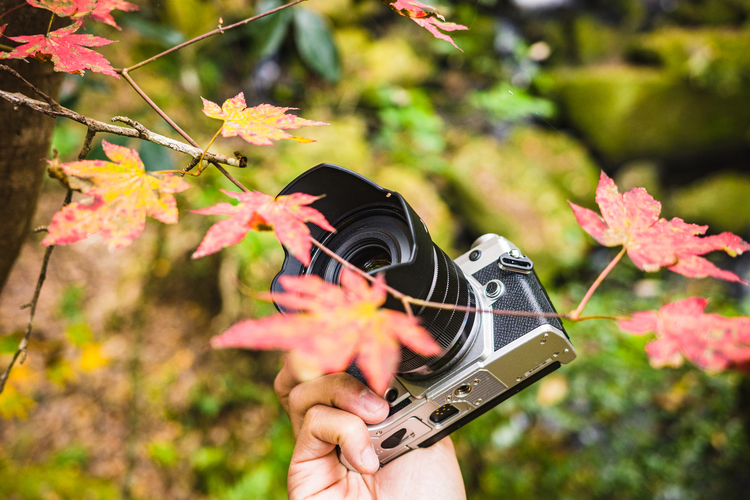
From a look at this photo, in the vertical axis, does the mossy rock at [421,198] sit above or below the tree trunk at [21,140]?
below

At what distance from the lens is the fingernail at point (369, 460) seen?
0.67 m

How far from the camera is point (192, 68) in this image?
198 centimetres

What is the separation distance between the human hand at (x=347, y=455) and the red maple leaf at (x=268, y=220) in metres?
0.40

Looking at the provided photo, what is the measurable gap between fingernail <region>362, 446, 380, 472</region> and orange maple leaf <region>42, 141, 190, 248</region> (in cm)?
49

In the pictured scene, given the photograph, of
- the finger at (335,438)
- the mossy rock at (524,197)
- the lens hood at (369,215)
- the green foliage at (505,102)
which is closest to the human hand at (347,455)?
the finger at (335,438)

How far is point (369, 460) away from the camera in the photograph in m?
0.67

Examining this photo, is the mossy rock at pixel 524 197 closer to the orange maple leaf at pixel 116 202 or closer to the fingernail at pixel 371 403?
the fingernail at pixel 371 403

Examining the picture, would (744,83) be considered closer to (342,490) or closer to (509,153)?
(509,153)

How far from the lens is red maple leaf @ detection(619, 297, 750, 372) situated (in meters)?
0.36

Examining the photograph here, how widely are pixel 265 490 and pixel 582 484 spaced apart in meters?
1.18

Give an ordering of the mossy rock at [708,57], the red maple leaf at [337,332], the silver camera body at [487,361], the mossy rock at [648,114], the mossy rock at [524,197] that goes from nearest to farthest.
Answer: the red maple leaf at [337,332] < the silver camera body at [487,361] < the mossy rock at [524,197] < the mossy rock at [708,57] < the mossy rock at [648,114]

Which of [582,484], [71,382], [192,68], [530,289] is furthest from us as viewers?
[192,68]

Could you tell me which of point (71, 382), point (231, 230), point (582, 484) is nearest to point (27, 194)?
point (231, 230)

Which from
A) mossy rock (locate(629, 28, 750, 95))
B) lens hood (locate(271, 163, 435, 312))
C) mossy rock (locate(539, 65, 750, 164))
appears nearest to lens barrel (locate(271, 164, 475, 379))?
lens hood (locate(271, 163, 435, 312))
